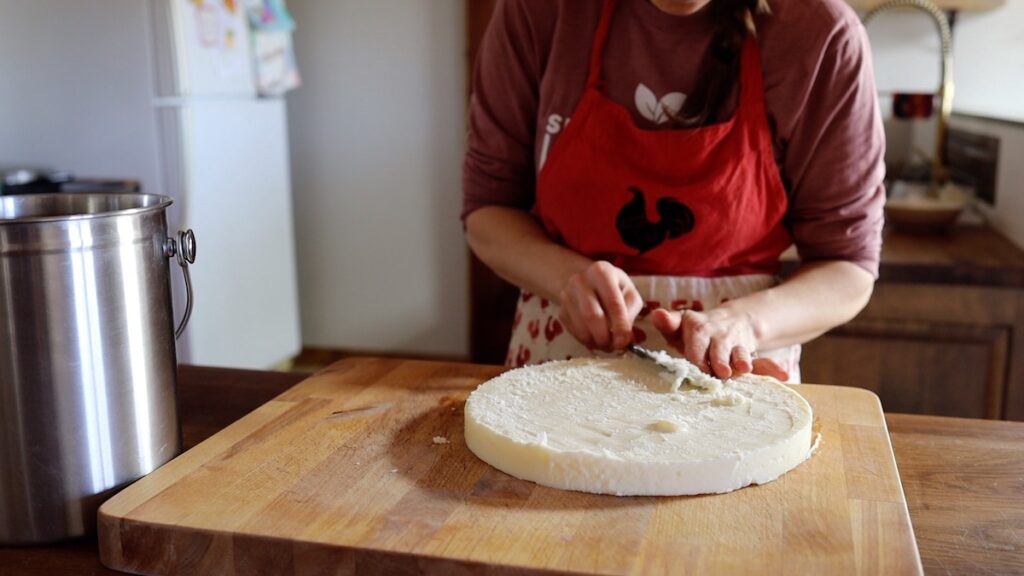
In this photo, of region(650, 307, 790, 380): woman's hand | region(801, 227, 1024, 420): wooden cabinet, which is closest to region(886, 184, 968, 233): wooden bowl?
region(801, 227, 1024, 420): wooden cabinet

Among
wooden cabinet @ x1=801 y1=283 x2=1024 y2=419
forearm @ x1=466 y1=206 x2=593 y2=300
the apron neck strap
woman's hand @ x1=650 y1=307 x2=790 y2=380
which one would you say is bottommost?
wooden cabinet @ x1=801 y1=283 x2=1024 y2=419

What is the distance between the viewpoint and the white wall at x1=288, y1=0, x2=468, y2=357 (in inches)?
132

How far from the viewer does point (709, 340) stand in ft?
3.18

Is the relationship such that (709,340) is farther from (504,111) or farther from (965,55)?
(965,55)

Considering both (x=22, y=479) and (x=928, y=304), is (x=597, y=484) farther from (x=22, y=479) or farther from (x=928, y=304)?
(x=928, y=304)

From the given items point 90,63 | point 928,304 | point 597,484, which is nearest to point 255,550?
point 597,484

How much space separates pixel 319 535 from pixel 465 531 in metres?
0.10

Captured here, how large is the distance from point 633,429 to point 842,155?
504 mm

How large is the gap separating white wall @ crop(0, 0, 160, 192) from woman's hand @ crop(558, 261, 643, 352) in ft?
A: 6.33

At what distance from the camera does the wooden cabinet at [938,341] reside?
181 centimetres

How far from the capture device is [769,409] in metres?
0.86

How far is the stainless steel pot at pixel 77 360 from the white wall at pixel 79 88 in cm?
205

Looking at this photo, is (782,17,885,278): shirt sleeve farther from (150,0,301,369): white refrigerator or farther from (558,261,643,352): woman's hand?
(150,0,301,369): white refrigerator

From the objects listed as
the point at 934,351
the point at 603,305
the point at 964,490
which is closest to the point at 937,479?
the point at 964,490
